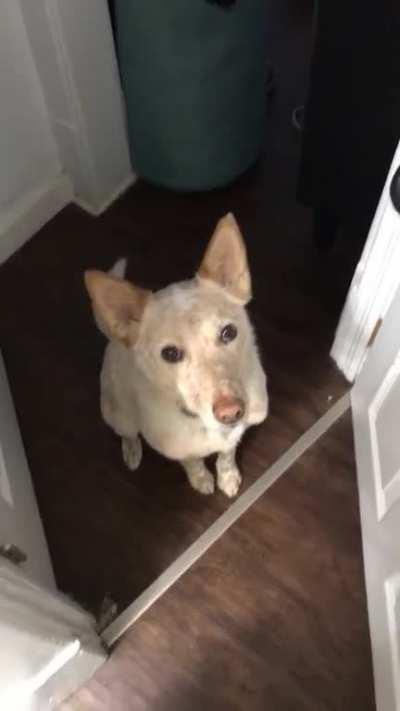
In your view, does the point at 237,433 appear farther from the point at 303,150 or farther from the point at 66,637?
the point at 303,150

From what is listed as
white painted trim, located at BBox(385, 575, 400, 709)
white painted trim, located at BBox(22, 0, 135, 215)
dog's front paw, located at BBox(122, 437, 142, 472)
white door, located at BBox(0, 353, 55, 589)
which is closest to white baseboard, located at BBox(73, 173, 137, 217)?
white painted trim, located at BBox(22, 0, 135, 215)

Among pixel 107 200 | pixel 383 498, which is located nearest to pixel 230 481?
pixel 383 498

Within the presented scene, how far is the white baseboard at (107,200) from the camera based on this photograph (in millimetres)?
2156

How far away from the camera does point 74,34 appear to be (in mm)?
1679

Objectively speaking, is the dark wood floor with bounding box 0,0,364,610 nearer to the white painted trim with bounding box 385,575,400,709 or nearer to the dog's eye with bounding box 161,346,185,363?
the white painted trim with bounding box 385,575,400,709

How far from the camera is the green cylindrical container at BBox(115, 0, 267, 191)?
64.9 inches

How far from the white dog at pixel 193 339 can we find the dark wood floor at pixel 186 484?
409 millimetres

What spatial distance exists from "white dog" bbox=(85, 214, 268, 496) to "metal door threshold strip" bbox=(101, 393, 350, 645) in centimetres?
37

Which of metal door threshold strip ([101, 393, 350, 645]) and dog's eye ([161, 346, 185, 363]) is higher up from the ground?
dog's eye ([161, 346, 185, 363])

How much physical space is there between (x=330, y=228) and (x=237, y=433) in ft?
2.66

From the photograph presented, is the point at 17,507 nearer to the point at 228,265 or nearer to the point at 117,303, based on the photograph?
the point at 117,303

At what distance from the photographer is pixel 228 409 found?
1.15m

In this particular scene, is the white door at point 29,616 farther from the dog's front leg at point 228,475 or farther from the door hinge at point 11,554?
the dog's front leg at point 228,475

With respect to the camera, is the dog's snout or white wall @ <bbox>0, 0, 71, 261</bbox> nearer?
the dog's snout
